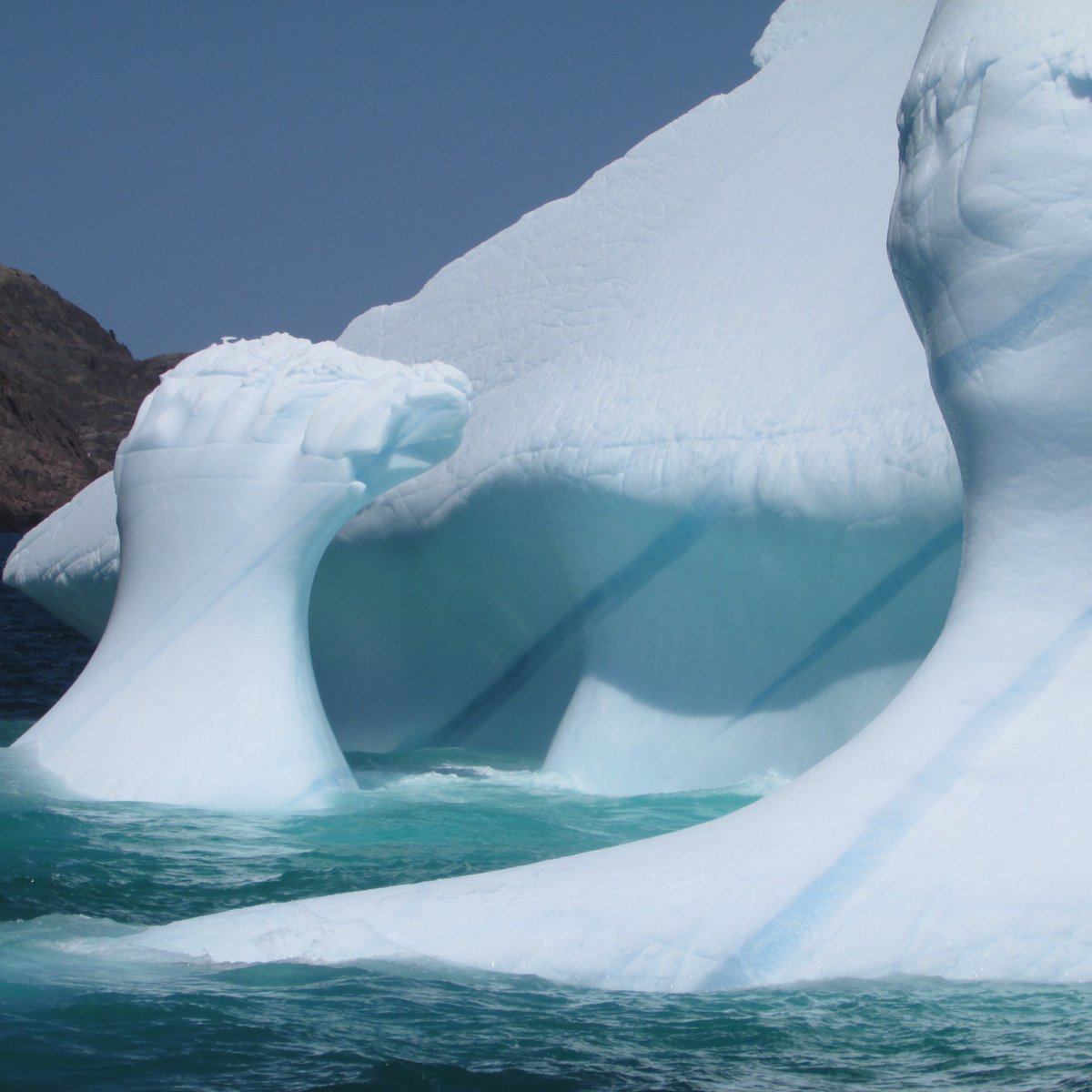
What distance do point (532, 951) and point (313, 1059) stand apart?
748 millimetres

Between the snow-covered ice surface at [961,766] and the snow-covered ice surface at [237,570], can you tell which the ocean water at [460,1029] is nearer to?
the snow-covered ice surface at [961,766]

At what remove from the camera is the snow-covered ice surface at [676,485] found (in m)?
6.20

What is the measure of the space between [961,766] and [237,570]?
411 centimetres

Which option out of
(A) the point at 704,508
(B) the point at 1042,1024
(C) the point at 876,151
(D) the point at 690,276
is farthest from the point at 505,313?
(B) the point at 1042,1024

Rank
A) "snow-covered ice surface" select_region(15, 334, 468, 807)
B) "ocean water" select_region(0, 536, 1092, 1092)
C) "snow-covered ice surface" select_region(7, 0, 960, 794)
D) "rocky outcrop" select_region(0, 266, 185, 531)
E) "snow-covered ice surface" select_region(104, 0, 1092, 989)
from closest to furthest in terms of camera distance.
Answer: "ocean water" select_region(0, 536, 1092, 1092)
"snow-covered ice surface" select_region(104, 0, 1092, 989)
"snow-covered ice surface" select_region(7, 0, 960, 794)
"snow-covered ice surface" select_region(15, 334, 468, 807)
"rocky outcrop" select_region(0, 266, 185, 531)

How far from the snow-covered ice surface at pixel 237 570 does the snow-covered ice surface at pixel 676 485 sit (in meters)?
0.97

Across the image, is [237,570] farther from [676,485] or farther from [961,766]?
[961,766]

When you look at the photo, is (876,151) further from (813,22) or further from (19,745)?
(19,745)

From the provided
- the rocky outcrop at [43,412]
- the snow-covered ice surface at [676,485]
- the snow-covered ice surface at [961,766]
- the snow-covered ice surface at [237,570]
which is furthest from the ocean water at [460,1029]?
the rocky outcrop at [43,412]

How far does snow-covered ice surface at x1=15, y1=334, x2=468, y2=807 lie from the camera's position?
6629 millimetres

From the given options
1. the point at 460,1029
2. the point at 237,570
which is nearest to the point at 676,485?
the point at 237,570

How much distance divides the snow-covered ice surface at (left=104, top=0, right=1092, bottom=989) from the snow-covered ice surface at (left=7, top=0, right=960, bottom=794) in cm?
158

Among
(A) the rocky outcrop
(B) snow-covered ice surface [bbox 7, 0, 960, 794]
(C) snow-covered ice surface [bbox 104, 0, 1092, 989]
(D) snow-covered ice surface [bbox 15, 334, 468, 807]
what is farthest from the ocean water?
(A) the rocky outcrop

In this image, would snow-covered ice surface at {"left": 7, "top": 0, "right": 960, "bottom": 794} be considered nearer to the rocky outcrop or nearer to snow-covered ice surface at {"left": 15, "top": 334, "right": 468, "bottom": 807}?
snow-covered ice surface at {"left": 15, "top": 334, "right": 468, "bottom": 807}
